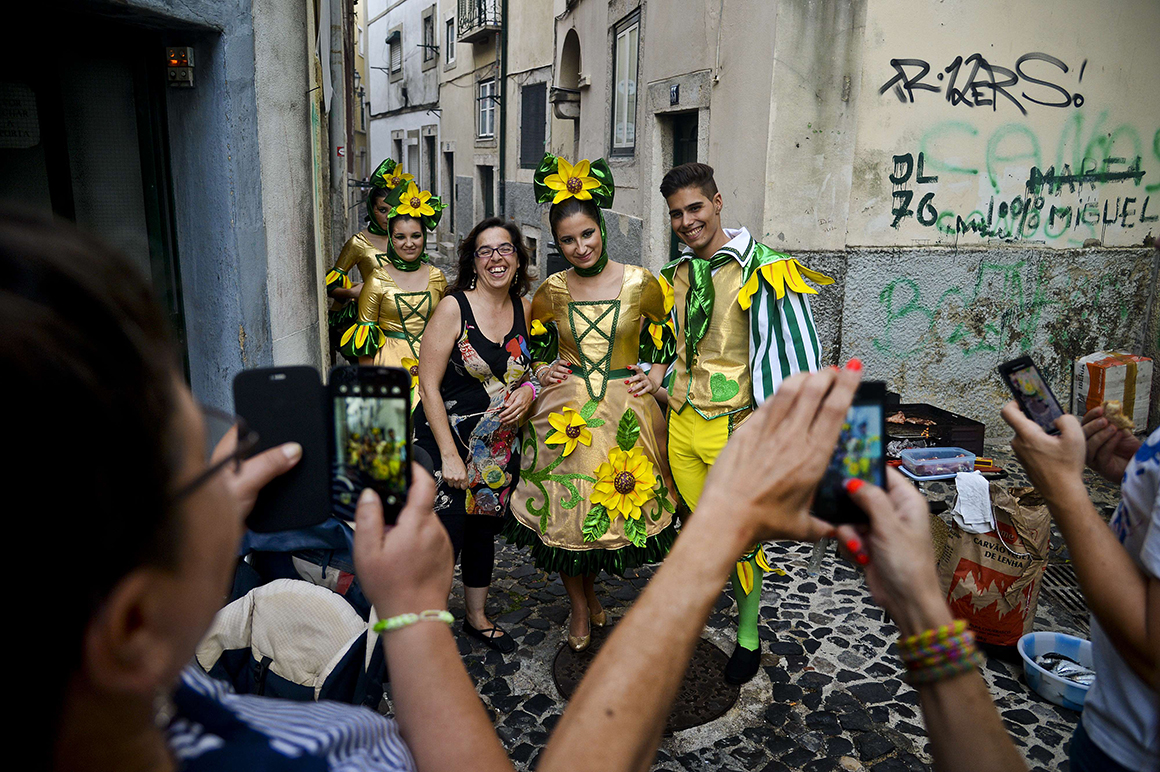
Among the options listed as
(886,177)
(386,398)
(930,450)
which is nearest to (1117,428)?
(386,398)

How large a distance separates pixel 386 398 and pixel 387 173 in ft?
16.0

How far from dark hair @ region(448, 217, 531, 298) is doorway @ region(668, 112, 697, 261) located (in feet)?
14.3

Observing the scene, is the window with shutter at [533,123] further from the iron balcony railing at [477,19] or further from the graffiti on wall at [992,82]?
the graffiti on wall at [992,82]

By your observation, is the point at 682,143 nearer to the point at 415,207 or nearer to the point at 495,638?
the point at 415,207

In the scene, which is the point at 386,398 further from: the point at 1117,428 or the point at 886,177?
the point at 886,177

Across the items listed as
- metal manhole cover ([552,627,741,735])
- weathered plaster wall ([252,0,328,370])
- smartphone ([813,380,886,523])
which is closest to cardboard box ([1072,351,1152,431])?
metal manhole cover ([552,627,741,735])

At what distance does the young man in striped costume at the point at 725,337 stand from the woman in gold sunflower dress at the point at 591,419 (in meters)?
0.12

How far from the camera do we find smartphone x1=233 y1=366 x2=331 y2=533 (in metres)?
1.29

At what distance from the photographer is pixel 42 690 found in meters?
0.62

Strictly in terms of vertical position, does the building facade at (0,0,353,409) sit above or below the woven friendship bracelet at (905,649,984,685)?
above

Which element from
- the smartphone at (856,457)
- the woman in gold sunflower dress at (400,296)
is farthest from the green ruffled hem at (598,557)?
the smartphone at (856,457)

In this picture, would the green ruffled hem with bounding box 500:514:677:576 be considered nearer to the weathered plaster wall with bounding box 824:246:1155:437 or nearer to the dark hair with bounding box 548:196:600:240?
the dark hair with bounding box 548:196:600:240

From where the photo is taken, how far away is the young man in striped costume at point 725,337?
3.27 m

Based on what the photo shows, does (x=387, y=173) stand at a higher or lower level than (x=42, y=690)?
higher
